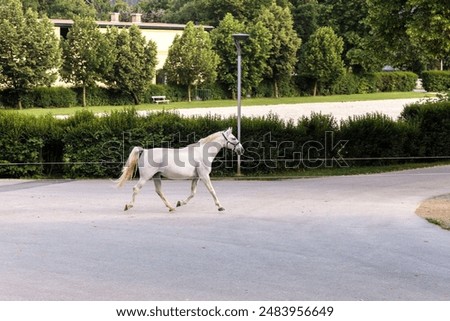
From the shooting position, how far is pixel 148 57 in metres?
70.3

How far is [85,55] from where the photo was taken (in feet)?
220

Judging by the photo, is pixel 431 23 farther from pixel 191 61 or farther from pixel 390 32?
pixel 191 61

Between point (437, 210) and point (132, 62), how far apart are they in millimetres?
52612

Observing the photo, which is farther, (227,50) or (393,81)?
(393,81)

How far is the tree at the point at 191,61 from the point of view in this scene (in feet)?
233

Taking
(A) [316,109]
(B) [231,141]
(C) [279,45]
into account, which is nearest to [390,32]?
(B) [231,141]

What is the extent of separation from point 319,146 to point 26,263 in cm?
1716

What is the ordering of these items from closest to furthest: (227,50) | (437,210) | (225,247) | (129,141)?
(225,247)
(437,210)
(129,141)
(227,50)

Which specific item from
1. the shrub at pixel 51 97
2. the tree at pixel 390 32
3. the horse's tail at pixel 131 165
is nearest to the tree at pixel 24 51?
the shrub at pixel 51 97

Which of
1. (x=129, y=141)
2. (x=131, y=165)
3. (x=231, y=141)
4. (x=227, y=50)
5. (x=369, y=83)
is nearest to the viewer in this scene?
(x=131, y=165)

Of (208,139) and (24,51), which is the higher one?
(24,51)

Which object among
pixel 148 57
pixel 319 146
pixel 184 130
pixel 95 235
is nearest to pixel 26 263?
pixel 95 235

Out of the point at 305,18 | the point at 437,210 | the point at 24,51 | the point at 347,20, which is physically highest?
the point at 305,18

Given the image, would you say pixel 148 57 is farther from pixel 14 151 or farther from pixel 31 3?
pixel 14 151
